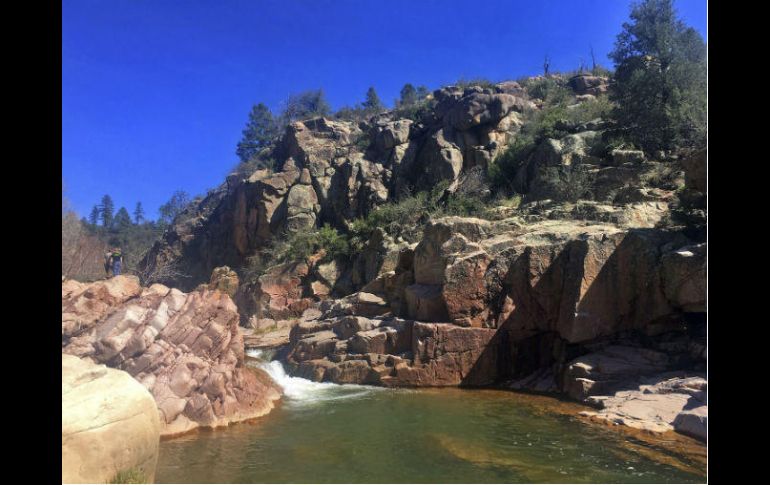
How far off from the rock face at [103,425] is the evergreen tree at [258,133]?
44008 mm

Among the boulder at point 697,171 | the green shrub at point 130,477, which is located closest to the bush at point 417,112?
the boulder at point 697,171

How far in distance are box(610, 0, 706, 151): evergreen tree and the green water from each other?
1174cm

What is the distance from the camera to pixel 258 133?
159 ft

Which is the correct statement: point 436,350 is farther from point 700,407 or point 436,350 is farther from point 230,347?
point 700,407

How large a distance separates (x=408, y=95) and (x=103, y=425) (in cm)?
4415

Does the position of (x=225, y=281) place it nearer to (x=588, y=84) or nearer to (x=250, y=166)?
(x=250, y=166)

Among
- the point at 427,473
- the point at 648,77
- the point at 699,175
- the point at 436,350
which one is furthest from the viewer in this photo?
the point at 648,77

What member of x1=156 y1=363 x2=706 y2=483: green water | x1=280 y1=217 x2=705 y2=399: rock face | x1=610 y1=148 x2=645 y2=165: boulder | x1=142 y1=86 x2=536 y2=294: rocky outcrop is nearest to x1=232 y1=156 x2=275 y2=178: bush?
x1=142 y1=86 x2=536 y2=294: rocky outcrop

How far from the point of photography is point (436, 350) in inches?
528

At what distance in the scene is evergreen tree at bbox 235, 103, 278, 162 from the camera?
48.0 metres

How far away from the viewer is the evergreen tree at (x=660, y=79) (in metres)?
17.6

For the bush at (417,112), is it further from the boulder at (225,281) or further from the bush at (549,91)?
the boulder at (225,281)
